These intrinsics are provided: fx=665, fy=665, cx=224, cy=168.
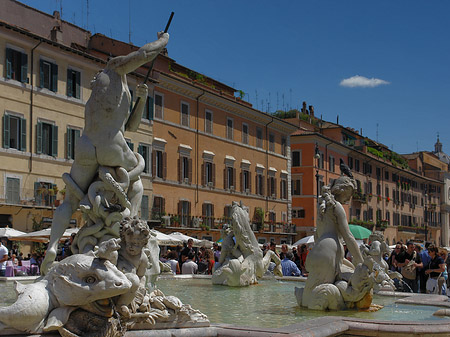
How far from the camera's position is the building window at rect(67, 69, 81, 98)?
1271 inches

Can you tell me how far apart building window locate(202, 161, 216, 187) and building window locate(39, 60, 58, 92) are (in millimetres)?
13912

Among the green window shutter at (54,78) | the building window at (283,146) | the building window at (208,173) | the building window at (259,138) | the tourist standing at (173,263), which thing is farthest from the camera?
the building window at (283,146)

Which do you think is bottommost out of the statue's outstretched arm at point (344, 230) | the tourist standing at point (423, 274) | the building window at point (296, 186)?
the tourist standing at point (423, 274)

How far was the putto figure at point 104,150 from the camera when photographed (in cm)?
711

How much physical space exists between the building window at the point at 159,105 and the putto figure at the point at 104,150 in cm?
3154

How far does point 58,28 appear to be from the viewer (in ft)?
109

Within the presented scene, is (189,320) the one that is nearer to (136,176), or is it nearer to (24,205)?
(136,176)

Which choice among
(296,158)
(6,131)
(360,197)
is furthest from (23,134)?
(360,197)

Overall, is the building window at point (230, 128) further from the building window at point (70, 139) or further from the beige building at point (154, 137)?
the building window at point (70, 139)

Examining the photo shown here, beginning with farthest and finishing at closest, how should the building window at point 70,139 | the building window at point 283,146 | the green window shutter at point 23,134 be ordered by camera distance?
the building window at point 283,146 < the building window at point 70,139 < the green window shutter at point 23,134

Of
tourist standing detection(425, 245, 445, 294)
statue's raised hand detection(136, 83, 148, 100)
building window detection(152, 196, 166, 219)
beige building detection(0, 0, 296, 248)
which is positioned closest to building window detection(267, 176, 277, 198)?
beige building detection(0, 0, 296, 248)

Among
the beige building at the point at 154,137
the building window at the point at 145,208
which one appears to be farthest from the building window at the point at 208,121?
the building window at the point at 145,208

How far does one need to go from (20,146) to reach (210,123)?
652 inches

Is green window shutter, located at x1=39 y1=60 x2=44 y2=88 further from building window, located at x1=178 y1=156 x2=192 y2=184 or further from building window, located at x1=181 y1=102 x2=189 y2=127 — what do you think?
building window, located at x1=178 y1=156 x2=192 y2=184
